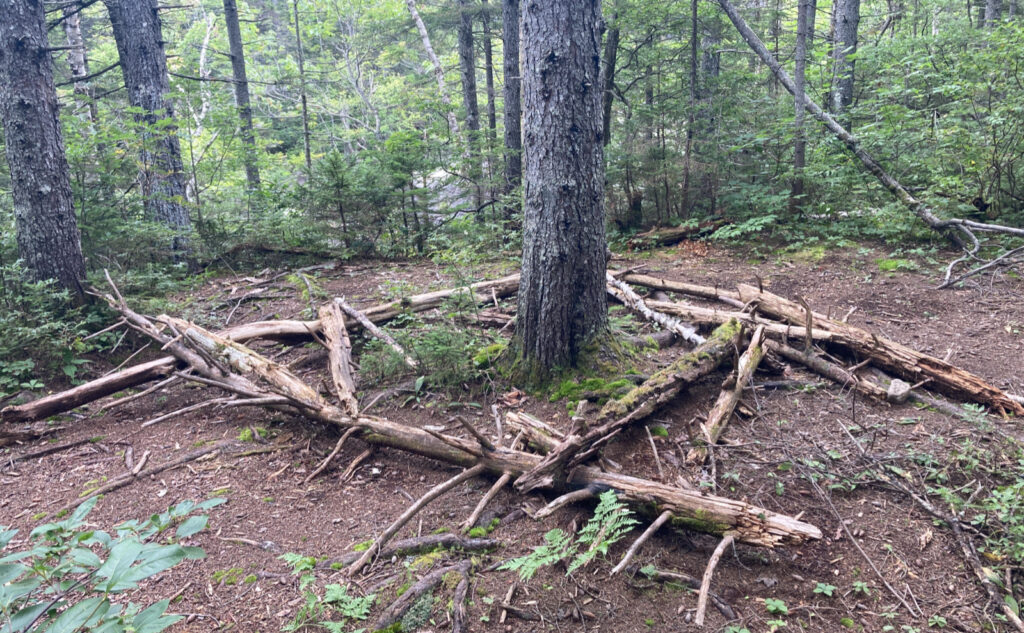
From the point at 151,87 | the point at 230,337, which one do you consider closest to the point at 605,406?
the point at 230,337

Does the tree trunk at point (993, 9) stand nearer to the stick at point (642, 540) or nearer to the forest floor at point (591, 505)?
the forest floor at point (591, 505)

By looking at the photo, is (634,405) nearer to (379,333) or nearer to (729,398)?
(729,398)

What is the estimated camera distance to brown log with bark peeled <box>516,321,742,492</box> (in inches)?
134

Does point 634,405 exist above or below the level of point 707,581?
above

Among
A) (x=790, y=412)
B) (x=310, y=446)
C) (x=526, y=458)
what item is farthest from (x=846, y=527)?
(x=310, y=446)

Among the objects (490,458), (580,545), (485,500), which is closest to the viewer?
(580,545)

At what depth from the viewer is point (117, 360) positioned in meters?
6.13

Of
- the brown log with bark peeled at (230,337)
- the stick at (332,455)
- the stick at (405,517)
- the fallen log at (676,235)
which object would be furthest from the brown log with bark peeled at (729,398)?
the fallen log at (676,235)

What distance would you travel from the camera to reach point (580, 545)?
10.4 ft

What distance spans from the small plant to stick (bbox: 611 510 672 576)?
30.3 inches

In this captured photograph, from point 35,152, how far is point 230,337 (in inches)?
121

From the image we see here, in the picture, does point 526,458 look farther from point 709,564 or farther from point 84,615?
point 84,615

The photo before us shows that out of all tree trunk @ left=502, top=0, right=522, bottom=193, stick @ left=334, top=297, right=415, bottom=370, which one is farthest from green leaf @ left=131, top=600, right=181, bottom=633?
tree trunk @ left=502, top=0, right=522, bottom=193

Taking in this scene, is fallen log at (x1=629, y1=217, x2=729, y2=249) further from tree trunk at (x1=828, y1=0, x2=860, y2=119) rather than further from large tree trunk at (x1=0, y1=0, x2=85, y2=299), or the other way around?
large tree trunk at (x1=0, y1=0, x2=85, y2=299)
